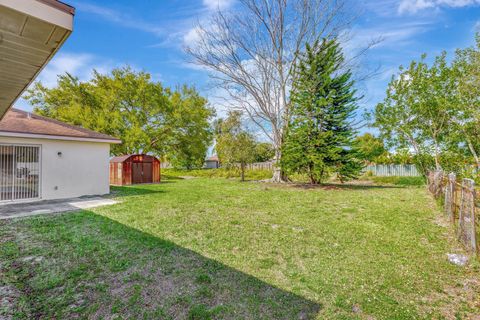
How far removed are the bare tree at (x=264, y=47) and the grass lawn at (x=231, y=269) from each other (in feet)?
33.6

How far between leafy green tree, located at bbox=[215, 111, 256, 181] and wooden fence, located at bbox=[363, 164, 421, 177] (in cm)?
937

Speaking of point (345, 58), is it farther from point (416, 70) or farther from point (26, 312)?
point (26, 312)

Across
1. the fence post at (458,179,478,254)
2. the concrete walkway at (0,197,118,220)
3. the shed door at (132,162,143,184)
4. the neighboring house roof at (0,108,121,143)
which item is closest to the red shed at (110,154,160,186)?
the shed door at (132,162,143,184)

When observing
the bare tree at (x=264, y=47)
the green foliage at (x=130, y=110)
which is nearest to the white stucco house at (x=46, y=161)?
the bare tree at (x=264, y=47)

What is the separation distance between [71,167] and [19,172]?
4.91 ft

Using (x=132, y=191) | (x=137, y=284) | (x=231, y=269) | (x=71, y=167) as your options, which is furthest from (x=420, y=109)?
(x=71, y=167)

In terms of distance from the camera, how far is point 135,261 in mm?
3584

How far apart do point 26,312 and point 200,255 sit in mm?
2087

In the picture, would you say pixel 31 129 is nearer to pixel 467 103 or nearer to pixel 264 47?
pixel 264 47

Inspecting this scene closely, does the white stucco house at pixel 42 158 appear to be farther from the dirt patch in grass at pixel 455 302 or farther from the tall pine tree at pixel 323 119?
the tall pine tree at pixel 323 119

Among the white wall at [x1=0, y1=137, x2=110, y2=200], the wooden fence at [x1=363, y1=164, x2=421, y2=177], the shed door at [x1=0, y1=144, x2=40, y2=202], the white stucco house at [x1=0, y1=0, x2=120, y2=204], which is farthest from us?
the wooden fence at [x1=363, y1=164, x2=421, y2=177]

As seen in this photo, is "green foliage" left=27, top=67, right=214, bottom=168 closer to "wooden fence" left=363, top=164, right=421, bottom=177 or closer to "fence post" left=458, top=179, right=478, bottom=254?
"wooden fence" left=363, top=164, right=421, bottom=177

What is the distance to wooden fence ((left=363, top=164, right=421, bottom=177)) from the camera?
18.5m

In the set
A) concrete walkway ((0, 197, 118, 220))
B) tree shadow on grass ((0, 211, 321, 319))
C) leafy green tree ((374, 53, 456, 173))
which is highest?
leafy green tree ((374, 53, 456, 173))
